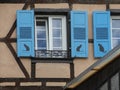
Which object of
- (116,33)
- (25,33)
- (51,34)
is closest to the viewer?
(25,33)

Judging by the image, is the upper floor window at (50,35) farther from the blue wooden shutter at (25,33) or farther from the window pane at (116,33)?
the window pane at (116,33)

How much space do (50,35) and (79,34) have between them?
0.79 meters

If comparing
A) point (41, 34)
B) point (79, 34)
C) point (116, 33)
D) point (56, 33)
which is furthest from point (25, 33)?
point (116, 33)

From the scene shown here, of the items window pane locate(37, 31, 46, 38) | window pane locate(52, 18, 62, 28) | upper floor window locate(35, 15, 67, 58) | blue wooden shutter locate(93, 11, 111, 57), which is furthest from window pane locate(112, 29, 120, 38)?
window pane locate(37, 31, 46, 38)

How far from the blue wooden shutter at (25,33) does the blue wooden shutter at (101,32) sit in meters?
1.72

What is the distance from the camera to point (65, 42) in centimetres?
1959

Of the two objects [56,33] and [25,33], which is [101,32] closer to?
[56,33]

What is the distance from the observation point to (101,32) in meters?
19.6

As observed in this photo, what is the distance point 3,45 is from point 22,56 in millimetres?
601

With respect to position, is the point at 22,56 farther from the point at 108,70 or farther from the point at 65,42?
the point at 108,70

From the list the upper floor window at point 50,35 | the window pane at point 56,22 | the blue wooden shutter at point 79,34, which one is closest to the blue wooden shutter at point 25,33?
the upper floor window at point 50,35

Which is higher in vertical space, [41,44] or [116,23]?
[116,23]

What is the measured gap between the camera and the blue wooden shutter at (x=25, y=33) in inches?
758

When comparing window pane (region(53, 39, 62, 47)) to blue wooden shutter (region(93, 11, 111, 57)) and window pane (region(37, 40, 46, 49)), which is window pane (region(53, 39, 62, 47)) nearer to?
window pane (region(37, 40, 46, 49))
